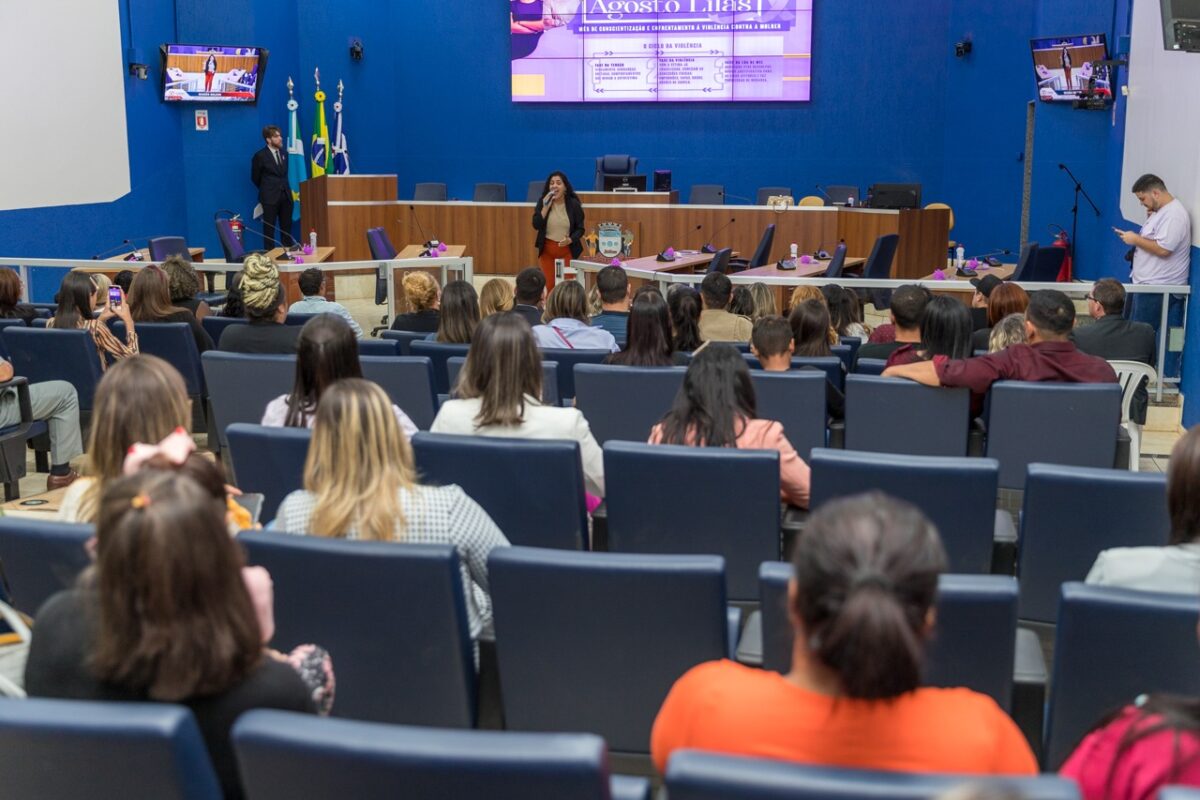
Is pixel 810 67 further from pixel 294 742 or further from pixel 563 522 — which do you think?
pixel 294 742

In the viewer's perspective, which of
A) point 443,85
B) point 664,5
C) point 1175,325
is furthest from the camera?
point 443,85

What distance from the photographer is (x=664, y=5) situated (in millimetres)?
14555

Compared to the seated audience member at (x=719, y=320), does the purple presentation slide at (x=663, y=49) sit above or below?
above

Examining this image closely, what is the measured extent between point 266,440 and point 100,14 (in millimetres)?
9969

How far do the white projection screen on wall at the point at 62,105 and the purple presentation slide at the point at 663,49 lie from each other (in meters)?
5.18

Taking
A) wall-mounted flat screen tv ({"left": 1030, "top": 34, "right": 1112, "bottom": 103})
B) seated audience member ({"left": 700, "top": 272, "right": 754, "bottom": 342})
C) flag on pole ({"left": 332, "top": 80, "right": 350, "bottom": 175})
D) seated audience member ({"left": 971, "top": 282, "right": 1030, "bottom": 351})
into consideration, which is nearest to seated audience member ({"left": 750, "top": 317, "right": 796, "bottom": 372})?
seated audience member ({"left": 700, "top": 272, "right": 754, "bottom": 342})

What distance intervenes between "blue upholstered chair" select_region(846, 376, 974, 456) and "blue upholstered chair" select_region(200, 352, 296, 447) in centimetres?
218

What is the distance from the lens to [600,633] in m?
2.39

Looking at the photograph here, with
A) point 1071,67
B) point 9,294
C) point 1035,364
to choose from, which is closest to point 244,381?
point 9,294

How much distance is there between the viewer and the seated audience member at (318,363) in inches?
142

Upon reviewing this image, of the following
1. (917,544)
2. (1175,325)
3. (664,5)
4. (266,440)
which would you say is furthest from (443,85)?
(917,544)

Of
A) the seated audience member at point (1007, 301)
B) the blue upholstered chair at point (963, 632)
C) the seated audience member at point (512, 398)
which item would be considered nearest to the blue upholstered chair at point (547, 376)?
the seated audience member at point (512, 398)

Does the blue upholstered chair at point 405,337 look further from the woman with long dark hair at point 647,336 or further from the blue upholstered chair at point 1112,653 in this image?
the blue upholstered chair at point 1112,653

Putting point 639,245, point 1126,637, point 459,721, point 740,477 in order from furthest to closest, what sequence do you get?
1. point 639,245
2. point 740,477
3. point 459,721
4. point 1126,637
